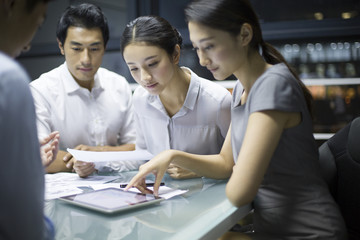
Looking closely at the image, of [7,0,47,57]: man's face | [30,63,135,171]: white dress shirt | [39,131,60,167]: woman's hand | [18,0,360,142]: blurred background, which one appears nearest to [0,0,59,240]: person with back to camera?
[7,0,47,57]: man's face

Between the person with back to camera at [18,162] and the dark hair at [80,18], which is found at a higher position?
the dark hair at [80,18]

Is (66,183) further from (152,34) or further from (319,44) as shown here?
(319,44)

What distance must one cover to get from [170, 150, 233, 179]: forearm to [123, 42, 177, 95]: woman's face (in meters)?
0.41

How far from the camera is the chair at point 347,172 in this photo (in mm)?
1357

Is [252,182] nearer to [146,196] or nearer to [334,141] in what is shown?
[146,196]

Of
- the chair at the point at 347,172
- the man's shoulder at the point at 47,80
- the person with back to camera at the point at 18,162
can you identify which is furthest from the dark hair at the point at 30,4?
the man's shoulder at the point at 47,80

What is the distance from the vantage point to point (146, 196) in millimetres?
1221

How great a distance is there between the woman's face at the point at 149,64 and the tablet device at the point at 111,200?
1.81 ft

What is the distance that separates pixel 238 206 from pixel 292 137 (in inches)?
10.2

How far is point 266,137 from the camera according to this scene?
1.06 m

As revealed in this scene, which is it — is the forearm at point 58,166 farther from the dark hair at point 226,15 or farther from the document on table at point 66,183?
the dark hair at point 226,15

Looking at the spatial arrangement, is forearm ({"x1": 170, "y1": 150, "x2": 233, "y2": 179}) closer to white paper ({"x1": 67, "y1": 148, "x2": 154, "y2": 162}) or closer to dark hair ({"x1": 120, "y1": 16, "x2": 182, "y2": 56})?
white paper ({"x1": 67, "y1": 148, "x2": 154, "y2": 162})

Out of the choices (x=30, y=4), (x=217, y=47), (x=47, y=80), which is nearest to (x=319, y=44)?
(x=47, y=80)

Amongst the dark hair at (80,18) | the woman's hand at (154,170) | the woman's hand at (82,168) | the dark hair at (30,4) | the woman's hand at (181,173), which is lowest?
the woman's hand at (181,173)
